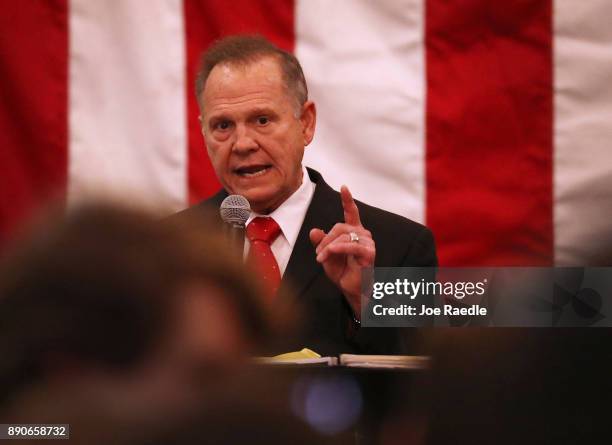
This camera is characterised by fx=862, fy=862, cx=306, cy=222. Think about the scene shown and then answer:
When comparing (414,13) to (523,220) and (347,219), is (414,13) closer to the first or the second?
(523,220)

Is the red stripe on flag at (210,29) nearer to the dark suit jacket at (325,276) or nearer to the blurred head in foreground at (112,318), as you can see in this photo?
the dark suit jacket at (325,276)

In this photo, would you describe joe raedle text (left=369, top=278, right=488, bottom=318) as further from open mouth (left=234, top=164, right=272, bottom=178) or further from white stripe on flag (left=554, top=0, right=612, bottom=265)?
white stripe on flag (left=554, top=0, right=612, bottom=265)

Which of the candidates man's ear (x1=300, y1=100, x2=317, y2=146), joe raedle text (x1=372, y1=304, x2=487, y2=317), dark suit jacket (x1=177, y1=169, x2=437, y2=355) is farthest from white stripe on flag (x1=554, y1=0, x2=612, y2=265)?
joe raedle text (x1=372, y1=304, x2=487, y2=317)

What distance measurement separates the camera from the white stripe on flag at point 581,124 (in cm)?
230

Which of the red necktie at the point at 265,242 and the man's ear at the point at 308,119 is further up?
the man's ear at the point at 308,119

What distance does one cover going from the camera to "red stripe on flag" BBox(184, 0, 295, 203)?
7.88 feet

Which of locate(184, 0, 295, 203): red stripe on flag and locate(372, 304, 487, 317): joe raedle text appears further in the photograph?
locate(184, 0, 295, 203): red stripe on flag

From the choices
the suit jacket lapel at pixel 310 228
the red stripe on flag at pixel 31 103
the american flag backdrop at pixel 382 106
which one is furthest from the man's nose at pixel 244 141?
the red stripe on flag at pixel 31 103

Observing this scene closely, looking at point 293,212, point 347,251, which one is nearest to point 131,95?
point 293,212

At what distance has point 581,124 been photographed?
2309mm

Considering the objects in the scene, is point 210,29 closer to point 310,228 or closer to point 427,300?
point 310,228

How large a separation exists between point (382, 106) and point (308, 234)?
0.67 m

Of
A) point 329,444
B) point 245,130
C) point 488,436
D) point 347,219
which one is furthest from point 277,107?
point 329,444

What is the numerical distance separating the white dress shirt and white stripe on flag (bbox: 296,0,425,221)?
0.39 metres
